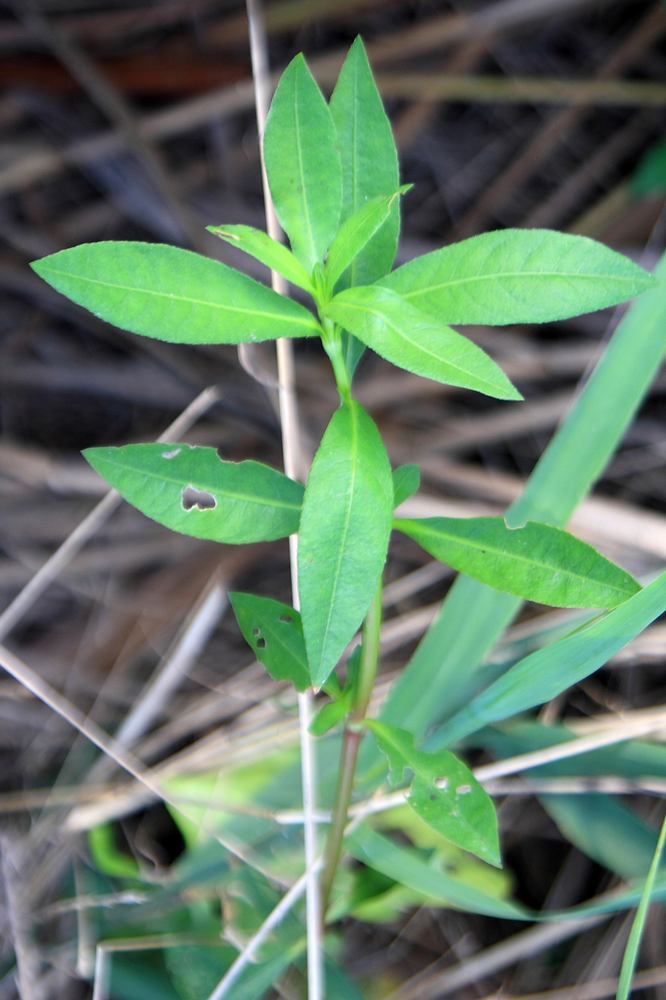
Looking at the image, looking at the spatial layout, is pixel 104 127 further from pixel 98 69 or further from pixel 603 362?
pixel 603 362

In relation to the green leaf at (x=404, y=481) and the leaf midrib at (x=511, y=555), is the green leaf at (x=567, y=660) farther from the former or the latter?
the green leaf at (x=404, y=481)

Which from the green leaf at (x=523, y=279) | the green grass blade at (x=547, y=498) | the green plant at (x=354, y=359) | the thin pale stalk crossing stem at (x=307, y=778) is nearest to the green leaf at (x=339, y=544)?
the green plant at (x=354, y=359)

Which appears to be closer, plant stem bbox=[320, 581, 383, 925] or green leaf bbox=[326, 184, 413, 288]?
green leaf bbox=[326, 184, 413, 288]

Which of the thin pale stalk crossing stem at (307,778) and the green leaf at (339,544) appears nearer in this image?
the green leaf at (339,544)

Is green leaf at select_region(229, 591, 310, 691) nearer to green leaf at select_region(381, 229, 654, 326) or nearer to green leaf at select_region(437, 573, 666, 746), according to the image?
green leaf at select_region(437, 573, 666, 746)

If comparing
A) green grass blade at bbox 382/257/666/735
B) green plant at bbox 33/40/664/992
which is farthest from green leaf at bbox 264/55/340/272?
green grass blade at bbox 382/257/666/735

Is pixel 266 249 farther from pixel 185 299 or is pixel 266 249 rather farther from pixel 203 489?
pixel 203 489
